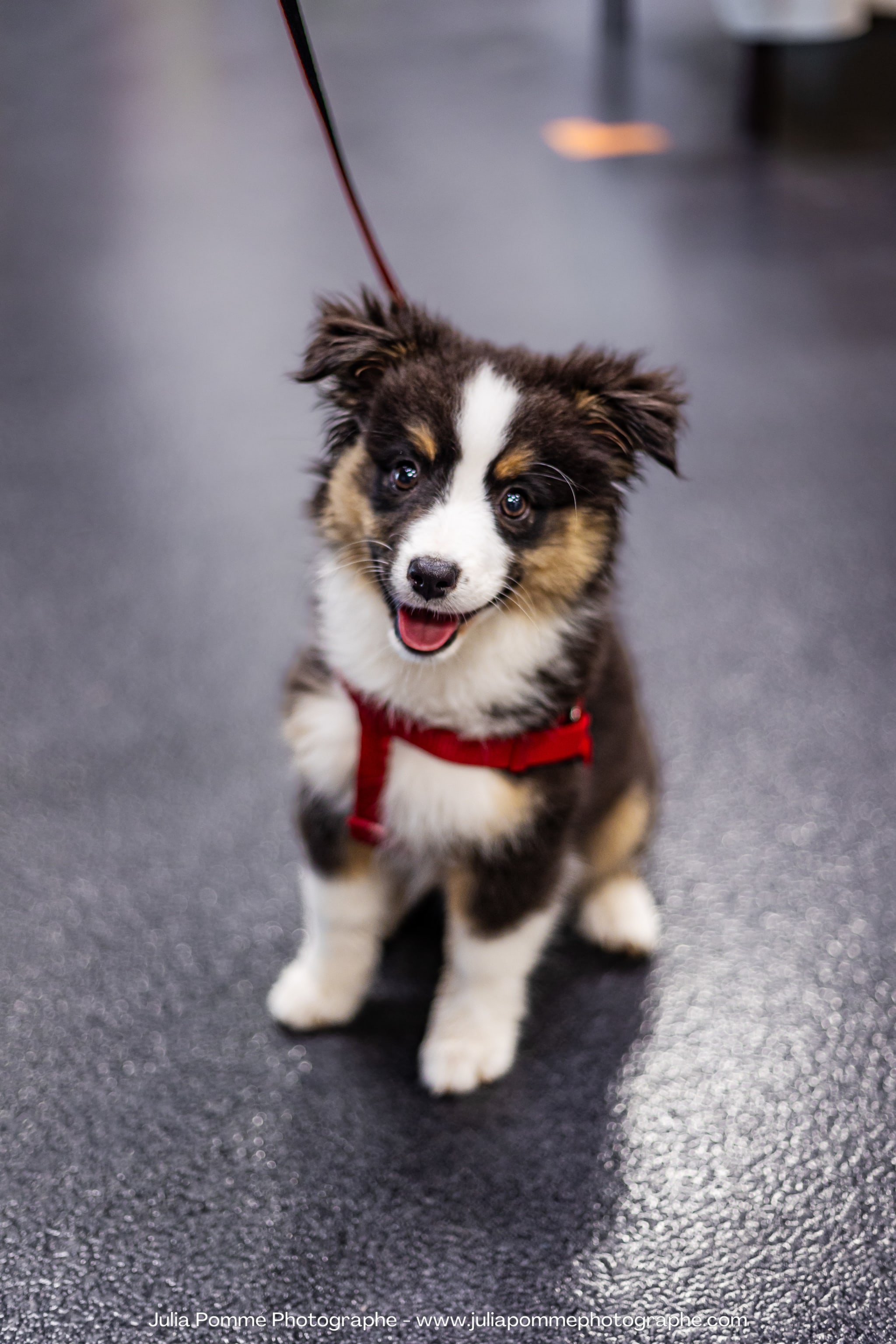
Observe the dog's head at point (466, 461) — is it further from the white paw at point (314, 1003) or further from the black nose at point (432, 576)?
the white paw at point (314, 1003)

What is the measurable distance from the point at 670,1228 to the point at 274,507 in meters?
1.89

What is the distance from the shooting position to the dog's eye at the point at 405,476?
53.5 inches

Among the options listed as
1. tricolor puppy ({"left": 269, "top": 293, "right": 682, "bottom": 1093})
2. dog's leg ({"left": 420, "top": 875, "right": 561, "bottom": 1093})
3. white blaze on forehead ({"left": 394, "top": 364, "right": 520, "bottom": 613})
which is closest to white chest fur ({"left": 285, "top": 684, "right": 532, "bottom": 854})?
tricolor puppy ({"left": 269, "top": 293, "right": 682, "bottom": 1093})

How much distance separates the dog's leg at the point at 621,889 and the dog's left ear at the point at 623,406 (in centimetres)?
54

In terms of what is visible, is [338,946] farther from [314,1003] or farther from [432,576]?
[432,576]

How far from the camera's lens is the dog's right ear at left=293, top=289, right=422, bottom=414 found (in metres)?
1.39

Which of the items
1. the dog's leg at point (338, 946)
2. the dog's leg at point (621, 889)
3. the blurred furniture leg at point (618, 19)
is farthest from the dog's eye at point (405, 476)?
the blurred furniture leg at point (618, 19)

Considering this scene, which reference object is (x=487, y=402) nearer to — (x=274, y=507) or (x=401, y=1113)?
(x=401, y=1113)

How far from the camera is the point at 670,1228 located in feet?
4.82

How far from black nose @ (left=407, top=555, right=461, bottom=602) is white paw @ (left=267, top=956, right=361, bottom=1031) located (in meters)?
0.67

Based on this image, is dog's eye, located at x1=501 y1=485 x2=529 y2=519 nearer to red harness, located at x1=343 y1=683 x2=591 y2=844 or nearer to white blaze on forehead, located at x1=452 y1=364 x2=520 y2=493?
white blaze on forehead, located at x1=452 y1=364 x2=520 y2=493

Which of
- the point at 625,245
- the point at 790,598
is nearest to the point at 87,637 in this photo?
the point at 790,598

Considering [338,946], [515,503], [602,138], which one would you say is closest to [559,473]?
[515,503]

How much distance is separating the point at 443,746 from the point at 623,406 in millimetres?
456
